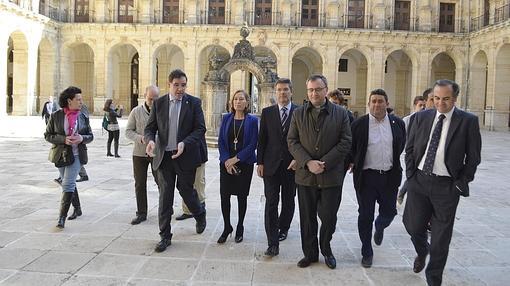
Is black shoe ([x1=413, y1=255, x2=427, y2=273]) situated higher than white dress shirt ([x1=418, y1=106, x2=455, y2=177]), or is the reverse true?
white dress shirt ([x1=418, y1=106, x2=455, y2=177])

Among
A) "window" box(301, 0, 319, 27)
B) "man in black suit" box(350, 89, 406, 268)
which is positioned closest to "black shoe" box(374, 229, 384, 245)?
"man in black suit" box(350, 89, 406, 268)

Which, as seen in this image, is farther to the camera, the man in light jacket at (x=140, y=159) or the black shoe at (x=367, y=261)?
the man in light jacket at (x=140, y=159)

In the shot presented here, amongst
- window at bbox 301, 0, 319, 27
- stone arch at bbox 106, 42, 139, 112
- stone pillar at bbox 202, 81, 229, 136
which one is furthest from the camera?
stone arch at bbox 106, 42, 139, 112

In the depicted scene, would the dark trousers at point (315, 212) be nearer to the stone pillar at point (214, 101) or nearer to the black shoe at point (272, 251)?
the black shoe at point (272, 251)

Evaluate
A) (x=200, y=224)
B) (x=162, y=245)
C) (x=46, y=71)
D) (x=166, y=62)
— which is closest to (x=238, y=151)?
(x=200, y=224)

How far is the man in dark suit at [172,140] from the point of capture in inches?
213

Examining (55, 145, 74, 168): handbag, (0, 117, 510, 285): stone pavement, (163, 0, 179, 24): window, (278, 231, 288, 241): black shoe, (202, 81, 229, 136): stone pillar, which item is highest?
(163, 0, 179, 24): window

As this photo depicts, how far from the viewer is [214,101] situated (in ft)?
53.4

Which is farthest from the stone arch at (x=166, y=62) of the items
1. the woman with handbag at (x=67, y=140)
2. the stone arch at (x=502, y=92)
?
the woman with handbag at (x=67, y=140)

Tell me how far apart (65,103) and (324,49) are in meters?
29.7

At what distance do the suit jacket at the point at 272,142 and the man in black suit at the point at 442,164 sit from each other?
4.68 ft

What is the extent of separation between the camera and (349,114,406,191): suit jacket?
5.23 metres

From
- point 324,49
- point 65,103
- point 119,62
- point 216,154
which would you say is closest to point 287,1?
point 324,49

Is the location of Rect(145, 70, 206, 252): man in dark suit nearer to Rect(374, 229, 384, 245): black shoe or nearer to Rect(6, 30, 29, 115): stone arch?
Rect(374, 229, 384, 245): black shoe
